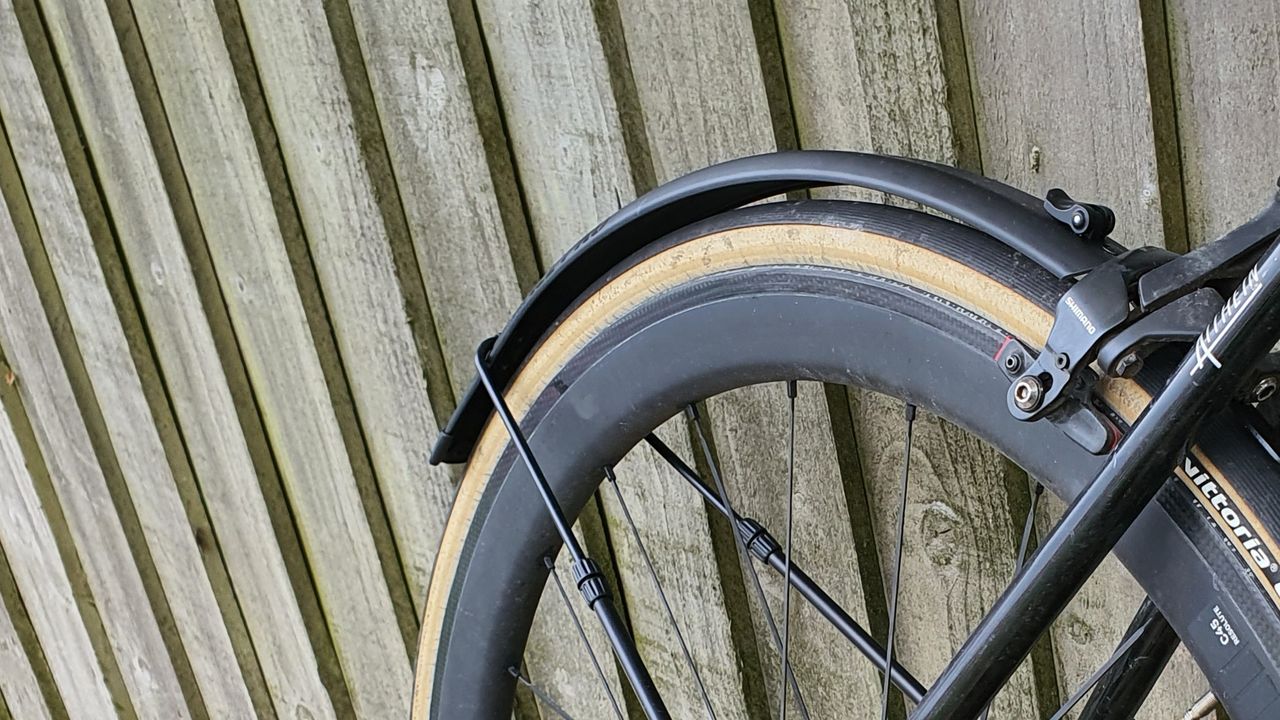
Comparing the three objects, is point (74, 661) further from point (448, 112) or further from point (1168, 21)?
point (1168, 21)

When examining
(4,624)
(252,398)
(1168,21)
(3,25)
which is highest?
(1168,21)

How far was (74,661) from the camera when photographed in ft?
5.72

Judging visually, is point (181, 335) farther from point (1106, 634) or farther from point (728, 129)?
point (1106, 634)

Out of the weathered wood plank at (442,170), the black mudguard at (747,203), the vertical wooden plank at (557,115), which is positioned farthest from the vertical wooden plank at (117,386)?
the black mudguard at (747,203)

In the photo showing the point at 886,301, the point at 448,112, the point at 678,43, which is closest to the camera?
the point at 886,301

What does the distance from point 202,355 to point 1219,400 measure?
1138mm

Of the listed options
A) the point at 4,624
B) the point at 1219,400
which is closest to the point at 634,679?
the point at 1219,400

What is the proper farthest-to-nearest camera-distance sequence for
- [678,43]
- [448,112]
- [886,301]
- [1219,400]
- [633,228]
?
[448,112] → [678,43] → [633,228] → [886,301] → [1219,400]

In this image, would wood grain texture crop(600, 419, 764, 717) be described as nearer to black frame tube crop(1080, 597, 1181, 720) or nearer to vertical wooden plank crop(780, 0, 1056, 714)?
vertical wooden plank crop(780, 0, 1056, 714)

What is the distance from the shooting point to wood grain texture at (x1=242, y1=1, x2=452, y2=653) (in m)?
1.04

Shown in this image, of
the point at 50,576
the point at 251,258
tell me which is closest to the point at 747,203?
the point at 251,258

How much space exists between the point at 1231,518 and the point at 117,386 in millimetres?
1326

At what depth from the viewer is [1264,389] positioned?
1.44 feet

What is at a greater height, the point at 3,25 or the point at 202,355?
the point at 3,25
